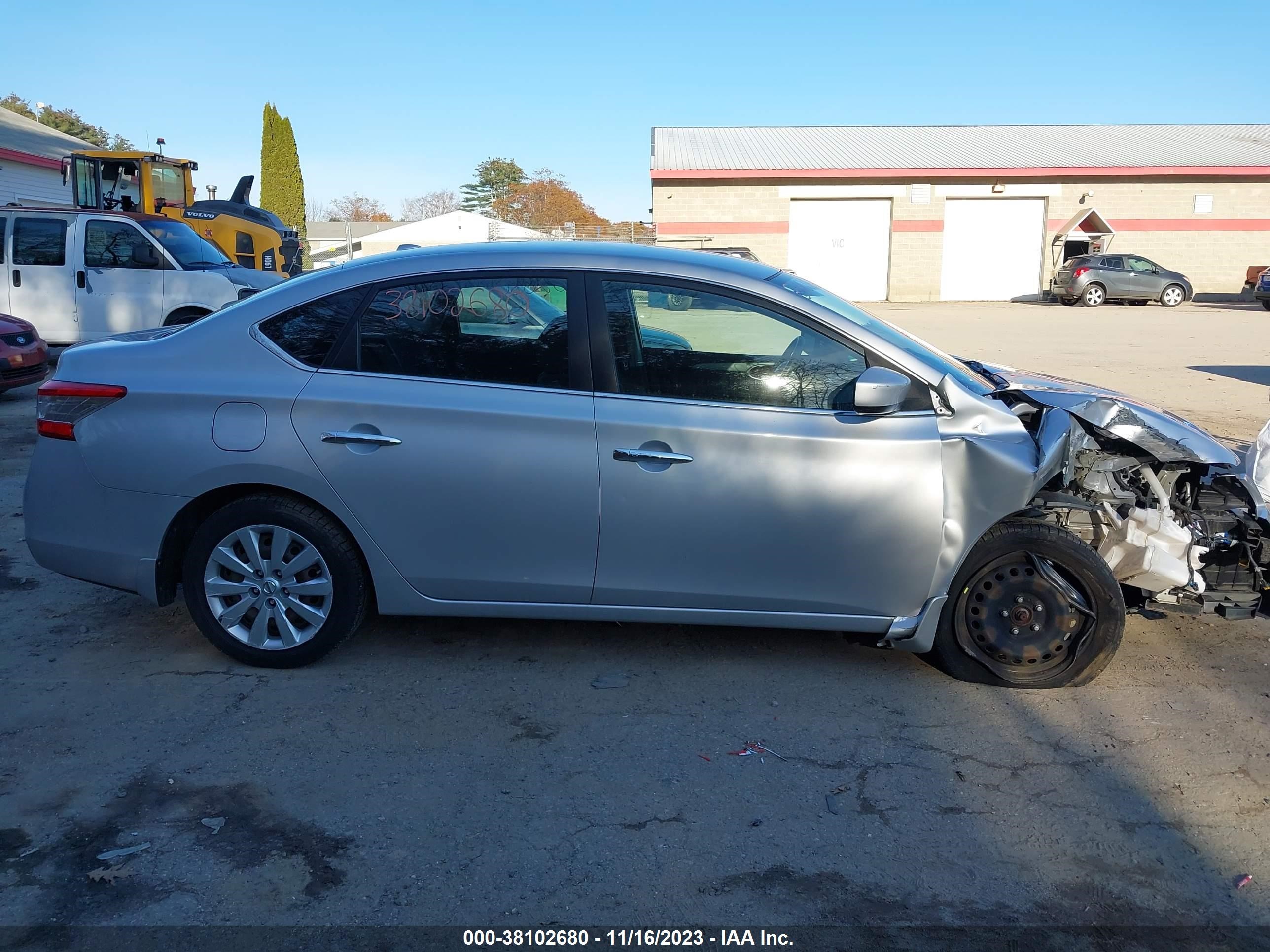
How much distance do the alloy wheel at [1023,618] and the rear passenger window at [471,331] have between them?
1.92 meters

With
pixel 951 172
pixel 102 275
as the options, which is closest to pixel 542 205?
pixel 951 172

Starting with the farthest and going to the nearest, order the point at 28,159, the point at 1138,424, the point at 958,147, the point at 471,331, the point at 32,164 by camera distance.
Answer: the point at 958,147, the point at 32,164, the point at 28,159, the point at 1138,424, the point at 471,331

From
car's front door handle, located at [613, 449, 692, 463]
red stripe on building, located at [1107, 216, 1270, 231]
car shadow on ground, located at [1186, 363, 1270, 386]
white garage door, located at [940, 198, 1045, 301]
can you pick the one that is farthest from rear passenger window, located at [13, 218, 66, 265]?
Answer: red stripe on building, located at [1107, 216, 1270, 231]

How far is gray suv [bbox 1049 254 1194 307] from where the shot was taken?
104 feet

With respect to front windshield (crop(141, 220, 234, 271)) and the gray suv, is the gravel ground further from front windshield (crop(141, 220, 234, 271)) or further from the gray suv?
the gray suv

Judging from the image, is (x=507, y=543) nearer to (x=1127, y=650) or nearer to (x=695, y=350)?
(x=695, y=350)

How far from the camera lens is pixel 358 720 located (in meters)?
3.85

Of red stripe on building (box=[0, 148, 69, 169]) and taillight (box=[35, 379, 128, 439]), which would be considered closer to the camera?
taillight (box=[35, 379, 128, 439])

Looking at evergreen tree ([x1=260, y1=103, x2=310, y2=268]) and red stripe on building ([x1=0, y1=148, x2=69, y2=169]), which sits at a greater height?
evergreen tree ([x1=260, y1=103, x2=310, y2=268])

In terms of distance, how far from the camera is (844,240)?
36656mm

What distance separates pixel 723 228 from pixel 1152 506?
33.4 metres

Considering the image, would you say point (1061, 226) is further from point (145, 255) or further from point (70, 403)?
point (70, 403)

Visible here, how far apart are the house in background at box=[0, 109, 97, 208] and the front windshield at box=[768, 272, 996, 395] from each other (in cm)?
2694

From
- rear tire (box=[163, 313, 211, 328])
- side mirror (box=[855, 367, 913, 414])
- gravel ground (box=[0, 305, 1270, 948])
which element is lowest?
gravel ground (box=[0, 305, 1270, 948])
